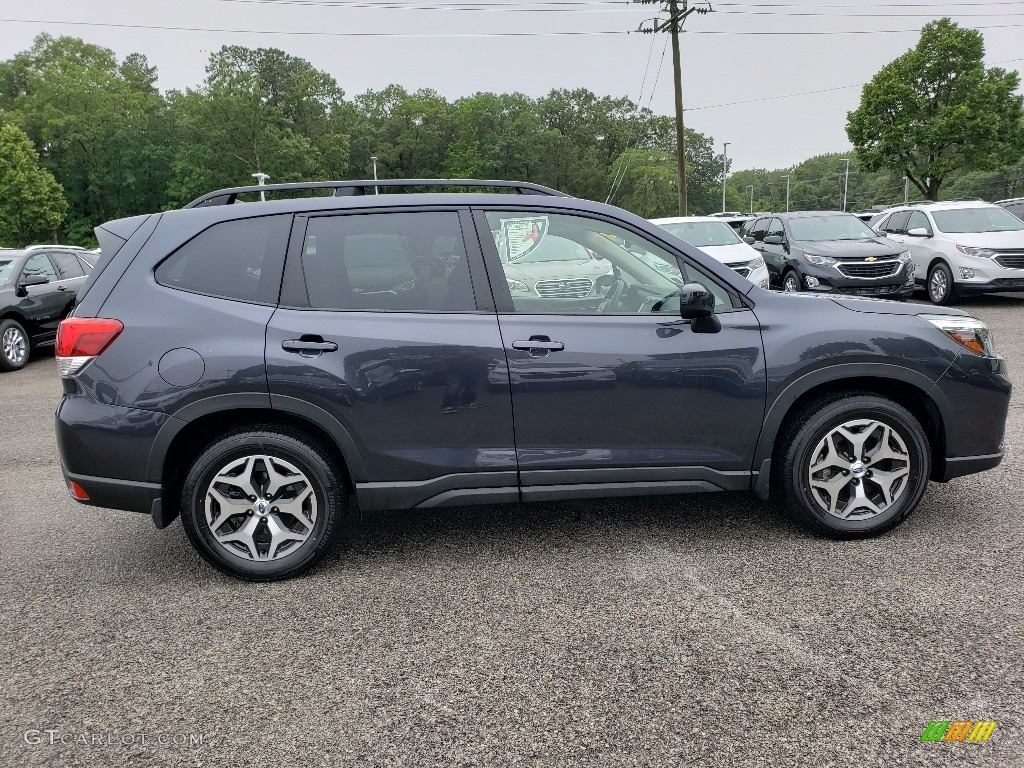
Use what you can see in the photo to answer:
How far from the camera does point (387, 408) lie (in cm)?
359

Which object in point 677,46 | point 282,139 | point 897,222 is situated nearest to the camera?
point 897,222

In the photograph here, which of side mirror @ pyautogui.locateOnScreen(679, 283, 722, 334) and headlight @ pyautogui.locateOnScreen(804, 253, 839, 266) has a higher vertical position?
side mirror @ pyautogui.locateOnScreen(679, 283, 722, 334)

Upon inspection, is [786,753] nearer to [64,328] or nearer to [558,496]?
[558,496]

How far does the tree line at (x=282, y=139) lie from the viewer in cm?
4416

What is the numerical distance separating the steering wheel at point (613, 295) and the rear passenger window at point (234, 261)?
1565 mm

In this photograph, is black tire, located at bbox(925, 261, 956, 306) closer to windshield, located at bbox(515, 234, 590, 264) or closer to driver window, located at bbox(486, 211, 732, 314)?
driver window, located at bbox(486, 211, 732, 314)

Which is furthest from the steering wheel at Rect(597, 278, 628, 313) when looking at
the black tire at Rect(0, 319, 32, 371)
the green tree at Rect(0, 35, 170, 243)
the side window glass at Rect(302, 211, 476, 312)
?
the green tree at Rect(0, 35, 170, 243)

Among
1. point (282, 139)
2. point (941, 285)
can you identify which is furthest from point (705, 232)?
point (282, 139)

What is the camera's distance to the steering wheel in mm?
3805

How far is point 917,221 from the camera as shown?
14.3 meters

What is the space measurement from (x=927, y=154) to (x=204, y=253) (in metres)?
→ 35.9

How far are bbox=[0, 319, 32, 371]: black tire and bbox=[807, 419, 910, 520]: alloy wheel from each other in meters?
Answer: 11.0

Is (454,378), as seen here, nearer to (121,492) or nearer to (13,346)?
(121,492)

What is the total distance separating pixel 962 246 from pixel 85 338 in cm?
1357
